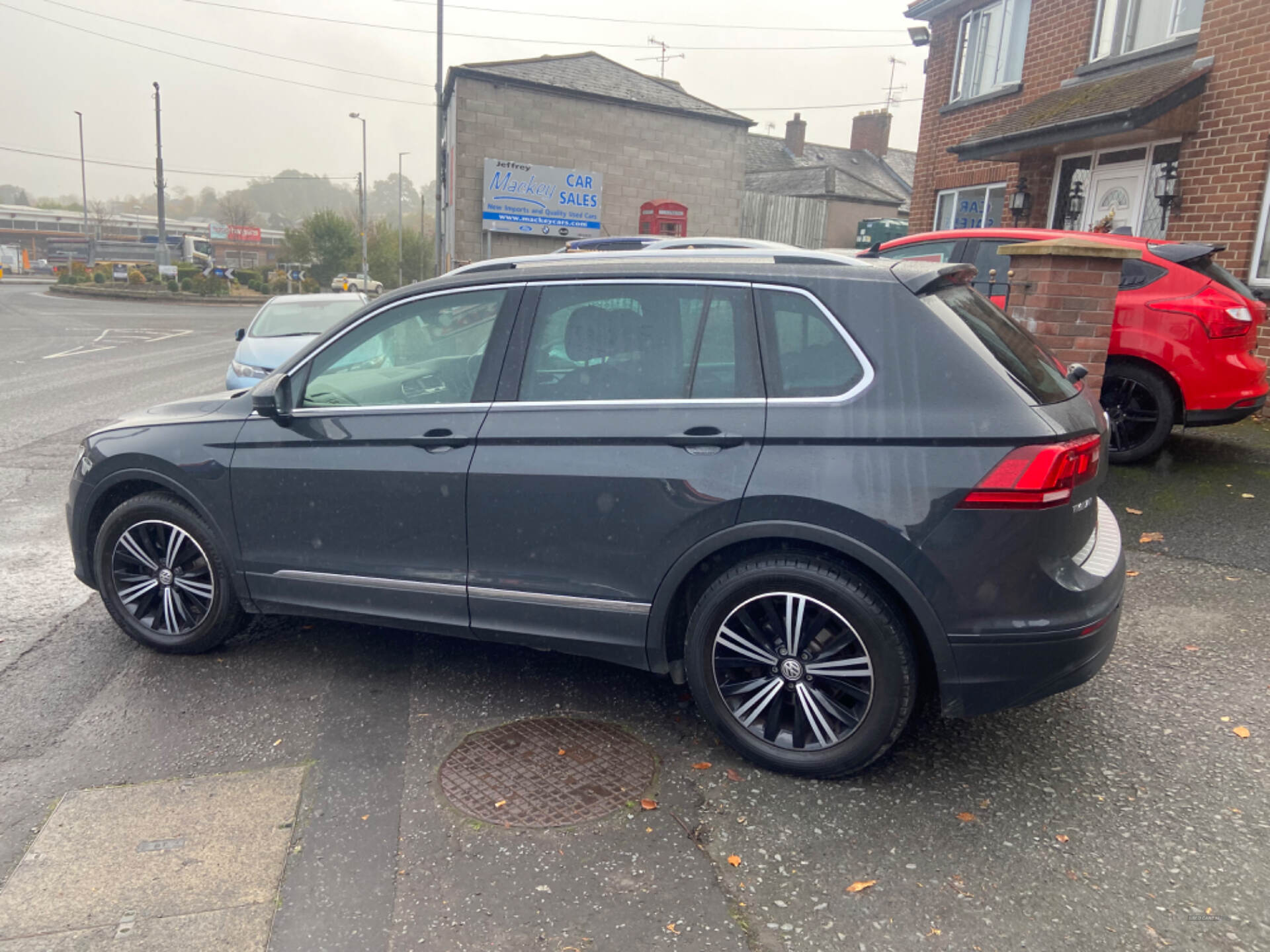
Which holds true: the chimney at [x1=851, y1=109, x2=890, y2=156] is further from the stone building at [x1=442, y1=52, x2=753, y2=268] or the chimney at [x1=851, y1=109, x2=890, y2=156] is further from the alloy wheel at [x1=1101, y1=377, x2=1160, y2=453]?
the alloy wheel at [x1=1101, y1=377, x2=1160, y2=453]

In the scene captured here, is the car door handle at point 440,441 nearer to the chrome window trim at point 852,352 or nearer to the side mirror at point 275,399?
the side mirror at point 275,399

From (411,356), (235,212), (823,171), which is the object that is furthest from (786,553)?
(235,212)

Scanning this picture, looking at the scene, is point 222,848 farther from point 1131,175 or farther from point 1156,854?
point 1131,175

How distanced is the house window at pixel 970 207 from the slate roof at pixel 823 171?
14795mm

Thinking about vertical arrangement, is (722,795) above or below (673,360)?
below

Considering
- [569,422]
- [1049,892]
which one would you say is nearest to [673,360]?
[569,422]

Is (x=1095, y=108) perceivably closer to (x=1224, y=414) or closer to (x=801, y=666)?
(x=1224, y=414)

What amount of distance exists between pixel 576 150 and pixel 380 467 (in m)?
24.2

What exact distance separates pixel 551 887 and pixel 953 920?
1.12 meters

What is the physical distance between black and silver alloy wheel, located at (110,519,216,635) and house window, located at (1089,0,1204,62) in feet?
38.4

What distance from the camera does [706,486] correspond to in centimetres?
316

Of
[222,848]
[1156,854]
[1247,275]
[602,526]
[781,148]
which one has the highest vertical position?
[781,148]

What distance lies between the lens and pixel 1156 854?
9.13 ft

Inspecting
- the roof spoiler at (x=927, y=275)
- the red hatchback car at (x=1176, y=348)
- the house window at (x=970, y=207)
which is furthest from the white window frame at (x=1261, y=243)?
the roof spoiler at (x=927, y=275)
